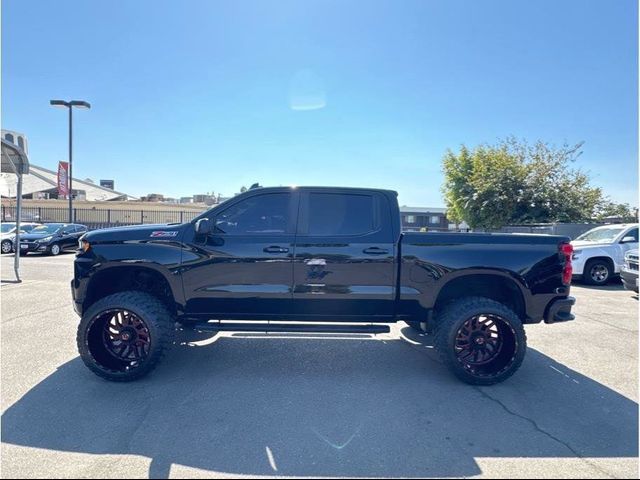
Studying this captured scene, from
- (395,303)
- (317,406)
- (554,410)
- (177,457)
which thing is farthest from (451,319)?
(177,457)

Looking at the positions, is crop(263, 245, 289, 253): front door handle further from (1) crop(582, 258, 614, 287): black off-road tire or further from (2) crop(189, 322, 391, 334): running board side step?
(1) crop(582, 258, 614, 287): black off-road tire

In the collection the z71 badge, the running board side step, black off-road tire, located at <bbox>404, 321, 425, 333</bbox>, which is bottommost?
black off-road tire, located at <bbox>404, 321, 425, 333</bbox>

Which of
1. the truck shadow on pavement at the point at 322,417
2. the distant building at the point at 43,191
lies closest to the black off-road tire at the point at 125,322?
the truck shadow on pavement at the point at 322,417

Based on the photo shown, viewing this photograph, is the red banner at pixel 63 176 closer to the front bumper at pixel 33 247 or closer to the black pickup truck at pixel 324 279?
the front bumper at pixel 33 247

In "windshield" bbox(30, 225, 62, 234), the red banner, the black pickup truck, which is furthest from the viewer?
the red banner

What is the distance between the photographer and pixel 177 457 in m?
2.52

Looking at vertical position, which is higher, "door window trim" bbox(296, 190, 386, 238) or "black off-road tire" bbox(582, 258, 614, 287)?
"door window trim" bbox(296, 190, 386, 238)

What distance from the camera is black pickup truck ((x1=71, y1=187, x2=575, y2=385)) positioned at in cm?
374

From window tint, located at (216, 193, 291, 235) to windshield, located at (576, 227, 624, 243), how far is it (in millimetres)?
10299

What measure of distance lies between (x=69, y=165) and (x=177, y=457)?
2225 centimetres

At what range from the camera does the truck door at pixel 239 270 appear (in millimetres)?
3773

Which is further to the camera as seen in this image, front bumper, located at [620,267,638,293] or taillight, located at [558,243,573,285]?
front bumper, located at [620,267,638,293]

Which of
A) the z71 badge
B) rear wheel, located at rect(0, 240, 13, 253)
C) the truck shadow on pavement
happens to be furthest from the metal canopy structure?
rear wheel, located at rect(0, 240, 13, 253)

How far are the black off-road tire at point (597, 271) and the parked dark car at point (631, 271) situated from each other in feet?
7.71
